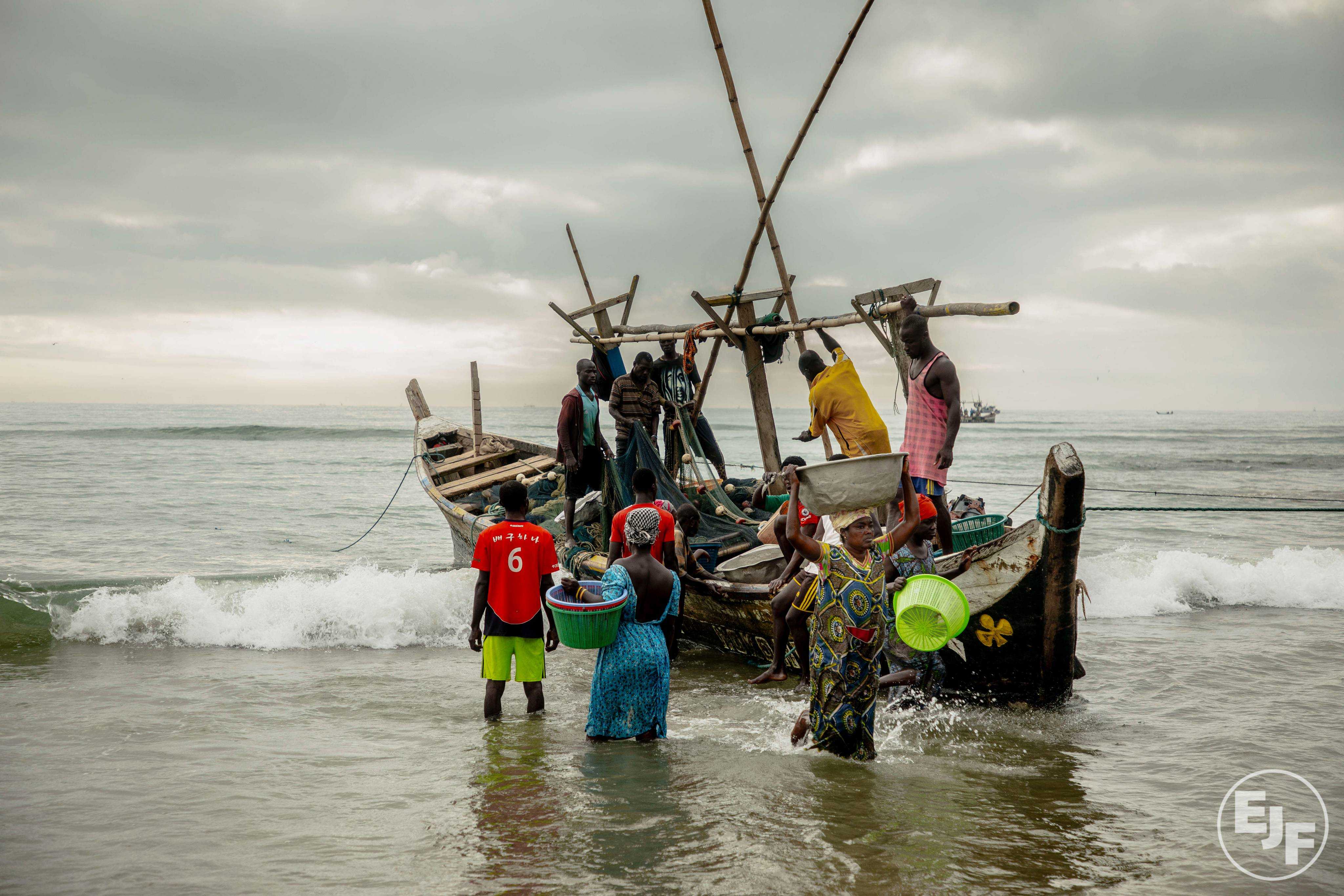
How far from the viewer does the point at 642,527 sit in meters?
4.52

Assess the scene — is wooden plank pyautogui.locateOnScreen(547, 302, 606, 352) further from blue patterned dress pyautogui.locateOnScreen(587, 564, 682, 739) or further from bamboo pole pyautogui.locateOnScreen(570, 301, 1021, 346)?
blue patterned dress pyautogui.locateOnScreen(587, 564, 682, 739)

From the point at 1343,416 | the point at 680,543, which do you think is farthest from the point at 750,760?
the point at 1343,416

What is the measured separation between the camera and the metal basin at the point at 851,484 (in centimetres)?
392

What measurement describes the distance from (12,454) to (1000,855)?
123ft

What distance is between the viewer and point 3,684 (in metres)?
7.01

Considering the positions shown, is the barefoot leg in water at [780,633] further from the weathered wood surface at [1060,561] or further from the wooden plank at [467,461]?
the wooden plank at [467,461]

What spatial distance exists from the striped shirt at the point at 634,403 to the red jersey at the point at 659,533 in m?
2.60

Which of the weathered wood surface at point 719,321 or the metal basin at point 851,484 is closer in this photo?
the metal basin at point 851,484

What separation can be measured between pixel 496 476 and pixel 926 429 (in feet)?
26.6

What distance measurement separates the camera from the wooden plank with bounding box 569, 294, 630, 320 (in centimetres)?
952

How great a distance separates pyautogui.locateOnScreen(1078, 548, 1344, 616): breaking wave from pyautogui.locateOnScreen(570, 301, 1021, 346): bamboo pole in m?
5.48

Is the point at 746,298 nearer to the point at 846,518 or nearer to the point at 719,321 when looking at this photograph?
the point at 719,321

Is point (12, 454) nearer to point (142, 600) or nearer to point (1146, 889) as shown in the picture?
point (142, 600)
